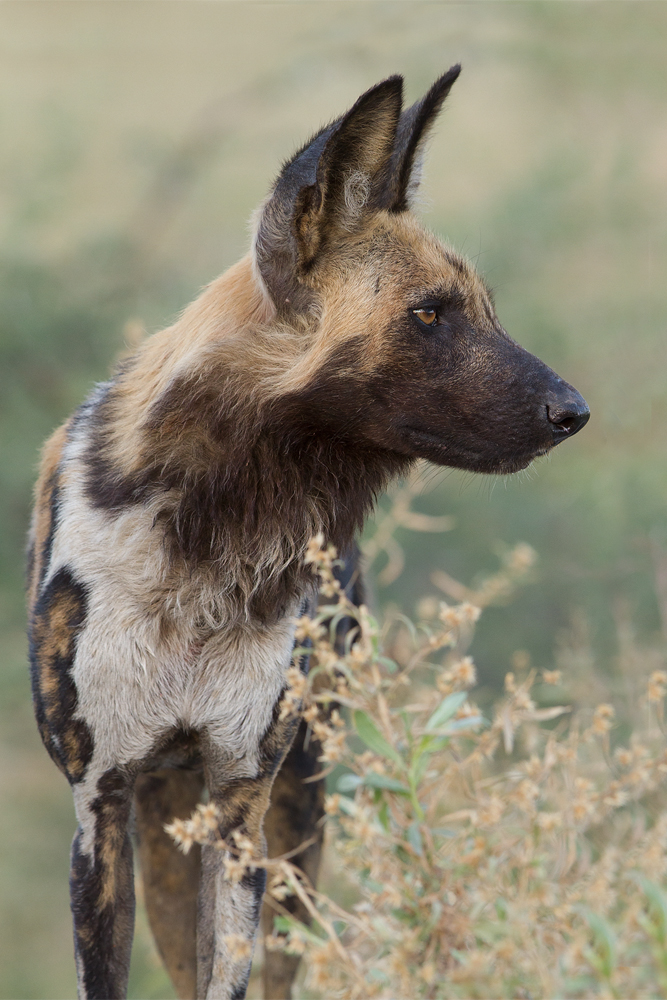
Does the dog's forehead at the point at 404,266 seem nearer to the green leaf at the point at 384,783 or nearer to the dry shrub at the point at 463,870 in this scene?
the dry shrub at the point at 463,870

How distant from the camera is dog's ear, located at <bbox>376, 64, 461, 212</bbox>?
2.99m

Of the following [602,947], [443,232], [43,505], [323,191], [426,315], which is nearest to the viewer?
[602,947]

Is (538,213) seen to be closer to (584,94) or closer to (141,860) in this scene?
(584,94)

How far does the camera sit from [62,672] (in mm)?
3035

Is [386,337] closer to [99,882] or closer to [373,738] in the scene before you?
[373,738]

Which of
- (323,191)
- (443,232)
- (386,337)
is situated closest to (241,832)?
(386,337)

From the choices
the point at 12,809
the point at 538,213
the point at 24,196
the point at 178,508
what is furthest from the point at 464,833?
the point at 12,809

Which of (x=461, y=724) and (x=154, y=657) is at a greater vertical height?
(x=154, y=657)

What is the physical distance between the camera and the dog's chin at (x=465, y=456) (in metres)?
2.97

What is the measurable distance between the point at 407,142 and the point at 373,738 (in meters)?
1.62

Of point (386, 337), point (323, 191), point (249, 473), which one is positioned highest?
point (323, 191)

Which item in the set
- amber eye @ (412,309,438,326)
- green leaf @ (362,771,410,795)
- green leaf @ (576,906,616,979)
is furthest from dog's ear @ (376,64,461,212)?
green leaf @ (576,906,616,979)

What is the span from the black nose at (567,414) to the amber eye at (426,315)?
0.39m

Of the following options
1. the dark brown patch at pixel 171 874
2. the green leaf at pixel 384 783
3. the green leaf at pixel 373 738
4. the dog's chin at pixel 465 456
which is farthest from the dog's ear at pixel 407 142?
the dark brown patch at pixel 171 874
